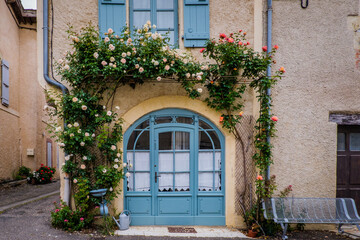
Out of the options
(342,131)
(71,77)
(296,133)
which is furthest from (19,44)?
(342,131)

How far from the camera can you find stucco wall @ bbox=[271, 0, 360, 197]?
5.73 metres

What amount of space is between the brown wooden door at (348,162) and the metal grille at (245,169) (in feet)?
6.34

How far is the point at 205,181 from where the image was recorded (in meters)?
5.76

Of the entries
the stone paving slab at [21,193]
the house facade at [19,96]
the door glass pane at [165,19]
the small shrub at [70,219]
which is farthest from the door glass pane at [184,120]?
the house facade at [19,96]

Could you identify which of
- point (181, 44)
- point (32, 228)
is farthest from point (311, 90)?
point (32, 228)

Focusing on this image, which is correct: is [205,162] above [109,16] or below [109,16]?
below

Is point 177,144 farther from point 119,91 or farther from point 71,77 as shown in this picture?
point 71,77

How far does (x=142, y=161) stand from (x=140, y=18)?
294 centimetres

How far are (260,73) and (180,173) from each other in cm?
257

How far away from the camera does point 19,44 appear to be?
1173cm

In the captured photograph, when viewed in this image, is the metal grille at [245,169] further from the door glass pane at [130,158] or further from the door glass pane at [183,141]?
the door glass pane at [130,158]

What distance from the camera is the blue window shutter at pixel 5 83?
392 inches

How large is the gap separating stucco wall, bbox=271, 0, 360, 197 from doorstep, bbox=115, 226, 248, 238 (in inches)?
56.2

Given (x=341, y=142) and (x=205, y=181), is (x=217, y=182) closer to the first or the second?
(x=205, y=181)
